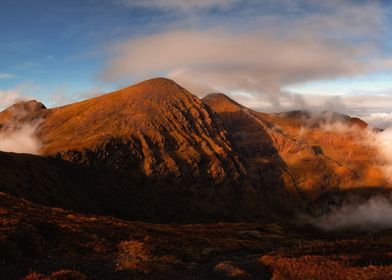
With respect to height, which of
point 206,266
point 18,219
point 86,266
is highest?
point 18,219

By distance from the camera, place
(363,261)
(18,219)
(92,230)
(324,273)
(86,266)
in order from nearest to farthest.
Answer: (324,273), (86,266), (363,261), (18,219), (92,230)

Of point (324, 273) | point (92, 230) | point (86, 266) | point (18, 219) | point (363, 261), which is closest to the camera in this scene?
point (324, 273)

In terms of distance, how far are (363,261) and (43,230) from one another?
32.8 metres

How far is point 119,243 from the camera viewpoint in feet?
145

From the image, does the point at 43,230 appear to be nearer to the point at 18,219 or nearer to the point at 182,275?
the point at 18,219

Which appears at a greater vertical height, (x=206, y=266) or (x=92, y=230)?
(x=92, y=230)

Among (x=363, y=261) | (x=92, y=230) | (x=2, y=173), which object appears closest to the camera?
(x=363, y=261)

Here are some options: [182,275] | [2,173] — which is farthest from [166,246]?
[2,173]

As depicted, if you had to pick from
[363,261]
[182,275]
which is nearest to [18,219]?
[182,275]

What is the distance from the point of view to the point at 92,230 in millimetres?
47750

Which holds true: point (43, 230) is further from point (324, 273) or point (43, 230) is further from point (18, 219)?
point (324, 273)

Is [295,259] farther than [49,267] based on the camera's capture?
Yes

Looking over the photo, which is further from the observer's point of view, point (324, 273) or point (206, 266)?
point (206, 266)

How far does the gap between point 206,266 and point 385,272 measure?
659 inches
